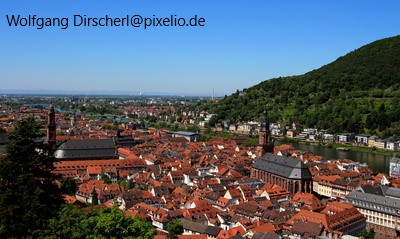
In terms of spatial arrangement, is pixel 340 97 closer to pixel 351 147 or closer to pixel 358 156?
pixel 351 147

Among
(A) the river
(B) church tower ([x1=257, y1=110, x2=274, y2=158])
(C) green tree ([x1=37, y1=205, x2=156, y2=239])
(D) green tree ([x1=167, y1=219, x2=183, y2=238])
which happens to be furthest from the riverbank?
(C) green tree ([x1=37, y1=205, x2=156, y2=239])

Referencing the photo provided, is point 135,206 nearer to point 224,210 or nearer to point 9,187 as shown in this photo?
point 224,210

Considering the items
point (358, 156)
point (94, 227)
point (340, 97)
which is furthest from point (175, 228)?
point (340, 97)

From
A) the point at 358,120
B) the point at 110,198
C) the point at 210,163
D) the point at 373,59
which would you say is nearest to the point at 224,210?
the point at 110,198

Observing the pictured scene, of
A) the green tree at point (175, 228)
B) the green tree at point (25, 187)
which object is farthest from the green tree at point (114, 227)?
the green tree at point (175, 228)

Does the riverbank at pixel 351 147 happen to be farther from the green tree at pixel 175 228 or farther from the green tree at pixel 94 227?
the green tree at pixel 94 227

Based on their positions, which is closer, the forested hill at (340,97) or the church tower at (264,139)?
the church tower at (264,139)
